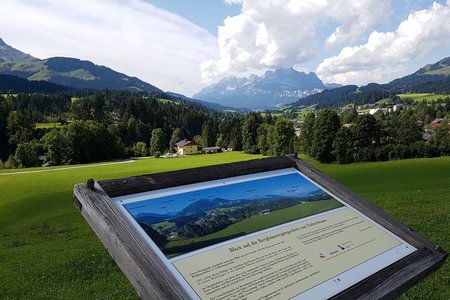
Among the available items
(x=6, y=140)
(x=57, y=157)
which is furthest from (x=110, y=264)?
(x=6, y=140)

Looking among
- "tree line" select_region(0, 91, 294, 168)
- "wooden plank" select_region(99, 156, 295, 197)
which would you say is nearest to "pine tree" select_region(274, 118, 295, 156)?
"tree line" select_region(0, 91, 294, 168)

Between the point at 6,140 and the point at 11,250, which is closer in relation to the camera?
the point at 11,250

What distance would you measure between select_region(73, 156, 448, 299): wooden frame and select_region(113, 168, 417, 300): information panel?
0.10m

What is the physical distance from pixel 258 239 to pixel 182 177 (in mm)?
1256

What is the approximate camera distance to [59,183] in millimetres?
46156

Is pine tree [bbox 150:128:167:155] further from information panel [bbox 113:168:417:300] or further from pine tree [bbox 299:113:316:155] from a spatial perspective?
information panel [bbox 113:168:417:300]

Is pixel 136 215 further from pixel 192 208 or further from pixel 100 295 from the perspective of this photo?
pixel 100 295

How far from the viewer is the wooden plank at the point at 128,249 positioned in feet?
11.5

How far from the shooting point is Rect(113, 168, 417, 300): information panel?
3.78 meters

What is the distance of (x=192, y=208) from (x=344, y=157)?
58915 mm

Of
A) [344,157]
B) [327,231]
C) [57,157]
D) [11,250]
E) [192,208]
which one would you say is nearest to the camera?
[192,208]

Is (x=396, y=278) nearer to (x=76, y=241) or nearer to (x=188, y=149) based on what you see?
(x=76, y=241)

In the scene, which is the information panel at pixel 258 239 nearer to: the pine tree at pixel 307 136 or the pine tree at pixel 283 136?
the pine tree at pixel 307 136

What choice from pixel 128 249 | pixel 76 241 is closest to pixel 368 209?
pixel 128 249
